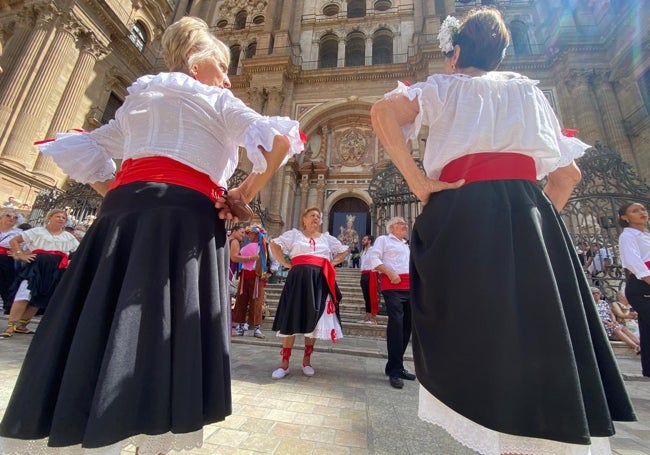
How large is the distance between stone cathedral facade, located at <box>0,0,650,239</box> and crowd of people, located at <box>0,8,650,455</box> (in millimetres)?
12070

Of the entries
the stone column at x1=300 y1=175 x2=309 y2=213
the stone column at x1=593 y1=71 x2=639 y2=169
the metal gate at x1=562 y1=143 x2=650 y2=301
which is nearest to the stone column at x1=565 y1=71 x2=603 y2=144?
the stone column at x1=593 y1=71 x2=639 y2=169

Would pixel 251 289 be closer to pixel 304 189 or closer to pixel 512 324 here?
pixel 512 324

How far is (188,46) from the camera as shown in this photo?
141 centimetres

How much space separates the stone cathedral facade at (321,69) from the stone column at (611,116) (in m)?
0.05

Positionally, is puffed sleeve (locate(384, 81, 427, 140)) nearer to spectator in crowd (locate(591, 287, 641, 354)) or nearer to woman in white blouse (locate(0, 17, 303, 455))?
woman in white blouse (locate(0, 17, 303, 455))

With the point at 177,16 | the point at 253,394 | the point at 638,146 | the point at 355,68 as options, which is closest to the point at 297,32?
the point at 355,68

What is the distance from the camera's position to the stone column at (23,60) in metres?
12.1

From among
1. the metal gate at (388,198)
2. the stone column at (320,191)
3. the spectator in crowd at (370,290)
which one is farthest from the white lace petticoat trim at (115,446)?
the stone column at (320,191)

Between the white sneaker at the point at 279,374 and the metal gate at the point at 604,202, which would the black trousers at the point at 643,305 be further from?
the metal gate at the point at 604,202

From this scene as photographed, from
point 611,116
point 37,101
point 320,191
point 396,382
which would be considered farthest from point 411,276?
point 611,116

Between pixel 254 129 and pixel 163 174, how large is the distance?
0.40 m

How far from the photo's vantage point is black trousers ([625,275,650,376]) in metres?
3.26

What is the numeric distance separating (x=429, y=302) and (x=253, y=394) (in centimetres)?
210

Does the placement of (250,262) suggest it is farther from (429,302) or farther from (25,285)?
(429,302)
